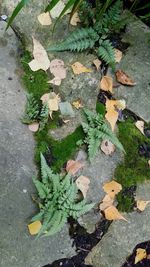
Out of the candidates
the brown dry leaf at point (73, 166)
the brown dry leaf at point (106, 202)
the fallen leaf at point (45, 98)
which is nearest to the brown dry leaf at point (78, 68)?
the fallen leaf at point (45, 98)

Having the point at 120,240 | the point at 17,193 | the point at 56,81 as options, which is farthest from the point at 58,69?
the point at 120,240

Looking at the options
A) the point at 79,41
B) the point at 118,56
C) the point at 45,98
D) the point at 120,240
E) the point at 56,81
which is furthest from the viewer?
the point at 118,56

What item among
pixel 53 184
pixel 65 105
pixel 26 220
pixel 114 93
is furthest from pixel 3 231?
pixel 114 93

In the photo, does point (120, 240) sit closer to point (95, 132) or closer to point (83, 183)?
point (83, 183)

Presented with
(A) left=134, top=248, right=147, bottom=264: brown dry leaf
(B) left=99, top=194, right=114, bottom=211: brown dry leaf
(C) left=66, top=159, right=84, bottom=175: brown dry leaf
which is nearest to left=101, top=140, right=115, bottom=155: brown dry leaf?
(C) left=66, top=159, right=84, bottom=175: brown dry leaf

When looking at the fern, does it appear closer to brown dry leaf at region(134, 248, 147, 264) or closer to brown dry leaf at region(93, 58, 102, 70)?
brown dry leaf at region(93, 58, 102, 70)

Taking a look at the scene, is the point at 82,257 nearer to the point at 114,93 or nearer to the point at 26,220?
the point at 26,220
